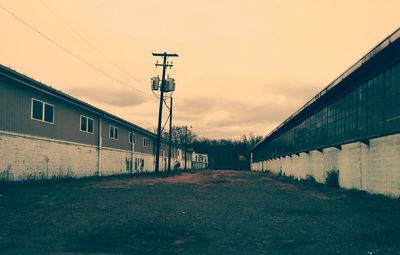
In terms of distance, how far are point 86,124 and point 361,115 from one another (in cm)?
1913

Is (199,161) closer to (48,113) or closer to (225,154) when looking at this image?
(225,154)

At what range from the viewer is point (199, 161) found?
103625mm

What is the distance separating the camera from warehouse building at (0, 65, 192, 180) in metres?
18.8

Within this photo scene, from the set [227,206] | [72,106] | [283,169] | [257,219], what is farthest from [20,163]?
[283,169]

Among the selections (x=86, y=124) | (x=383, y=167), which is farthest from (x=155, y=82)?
(x=383, y=167)

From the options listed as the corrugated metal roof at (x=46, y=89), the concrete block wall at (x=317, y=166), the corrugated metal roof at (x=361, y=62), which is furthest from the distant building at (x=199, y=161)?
the corrugated metal roof at (x=361, y=62)

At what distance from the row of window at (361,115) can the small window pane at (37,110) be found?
17.2 meters

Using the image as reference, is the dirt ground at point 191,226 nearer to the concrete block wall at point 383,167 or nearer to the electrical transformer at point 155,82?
the concrete block wall at point 383,167

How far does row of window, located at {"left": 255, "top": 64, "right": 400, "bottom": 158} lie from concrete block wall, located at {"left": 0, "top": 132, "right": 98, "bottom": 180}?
55.7 feet

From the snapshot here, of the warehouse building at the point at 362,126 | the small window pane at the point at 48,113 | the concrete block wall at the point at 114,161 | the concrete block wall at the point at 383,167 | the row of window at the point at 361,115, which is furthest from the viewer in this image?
the concrete block wall at the point at 114,161

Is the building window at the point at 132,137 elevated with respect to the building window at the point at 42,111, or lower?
lower

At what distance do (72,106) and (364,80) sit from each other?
1823 centimetres

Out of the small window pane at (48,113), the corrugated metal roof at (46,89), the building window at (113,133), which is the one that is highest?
the corrugated metal roof at (46,89)

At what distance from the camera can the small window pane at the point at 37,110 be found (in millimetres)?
21094
